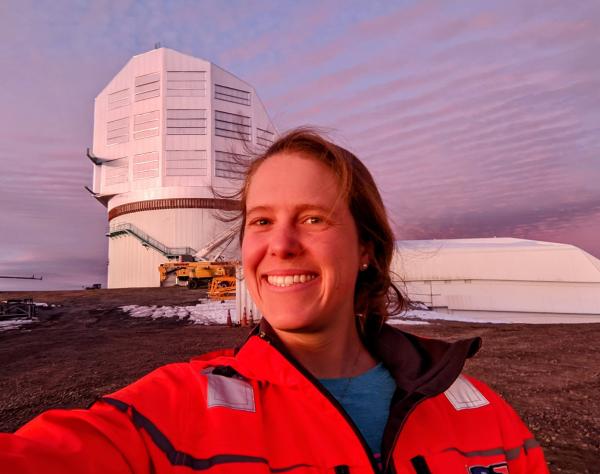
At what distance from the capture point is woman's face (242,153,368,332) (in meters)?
1.58

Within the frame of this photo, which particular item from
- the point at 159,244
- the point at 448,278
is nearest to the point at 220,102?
the point at 159,244

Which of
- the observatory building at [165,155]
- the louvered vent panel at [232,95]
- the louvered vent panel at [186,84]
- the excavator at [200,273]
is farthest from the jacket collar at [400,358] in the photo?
the louvered vent panel at [232,95]

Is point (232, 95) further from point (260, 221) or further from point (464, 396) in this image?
point (464, 396)

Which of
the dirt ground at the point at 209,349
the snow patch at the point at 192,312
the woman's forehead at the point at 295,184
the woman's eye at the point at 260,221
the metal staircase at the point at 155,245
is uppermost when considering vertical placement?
the metal staircase at the point at 155,245

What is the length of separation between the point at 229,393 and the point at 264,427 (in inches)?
5.6

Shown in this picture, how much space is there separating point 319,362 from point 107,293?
87.5 feet

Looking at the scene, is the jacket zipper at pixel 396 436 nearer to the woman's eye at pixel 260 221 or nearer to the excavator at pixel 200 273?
the woman's eye at pixel 260 221

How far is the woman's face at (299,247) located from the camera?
62.1 inches

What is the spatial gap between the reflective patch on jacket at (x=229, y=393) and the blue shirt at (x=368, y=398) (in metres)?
0.44

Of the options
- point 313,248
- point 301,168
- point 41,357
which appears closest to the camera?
point 313,248

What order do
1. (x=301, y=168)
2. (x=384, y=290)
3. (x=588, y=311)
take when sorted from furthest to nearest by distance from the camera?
(x=588, y=311), (x=384, y=290), (x=301, y=168)

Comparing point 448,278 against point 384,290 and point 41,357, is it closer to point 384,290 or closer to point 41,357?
point 41,357

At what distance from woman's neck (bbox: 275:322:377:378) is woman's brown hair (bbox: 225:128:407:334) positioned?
0.96 ft

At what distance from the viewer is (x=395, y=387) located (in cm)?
173
